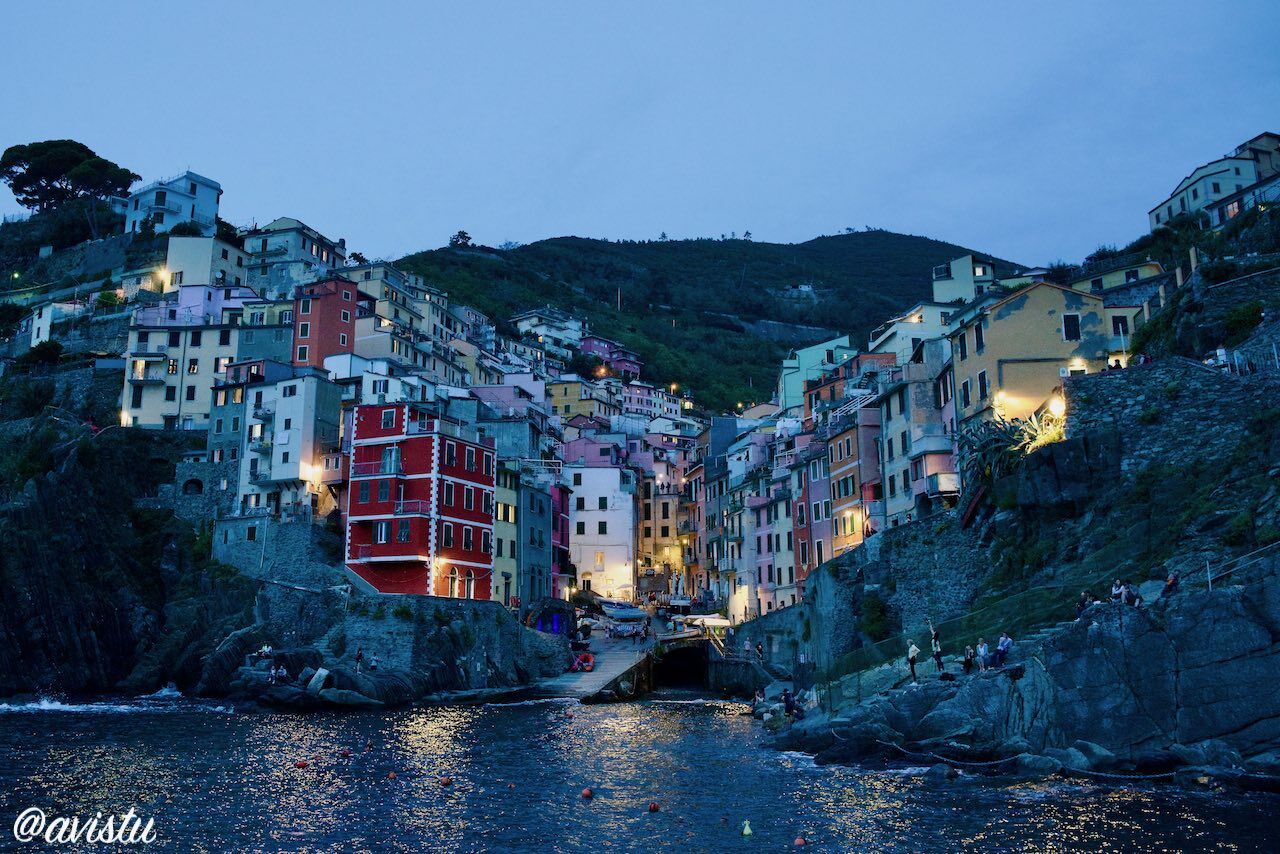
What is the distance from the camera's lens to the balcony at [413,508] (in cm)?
7181

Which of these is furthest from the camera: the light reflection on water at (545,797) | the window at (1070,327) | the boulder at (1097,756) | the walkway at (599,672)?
the walkway at (599,672)

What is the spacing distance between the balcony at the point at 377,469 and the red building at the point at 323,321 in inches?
890

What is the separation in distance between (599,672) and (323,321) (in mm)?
43688

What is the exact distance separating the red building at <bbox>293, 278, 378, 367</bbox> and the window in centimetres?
6320

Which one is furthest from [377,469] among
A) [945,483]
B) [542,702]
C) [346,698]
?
[945,483]

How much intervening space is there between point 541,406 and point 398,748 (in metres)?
77.1

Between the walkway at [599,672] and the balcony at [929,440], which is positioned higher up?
the balcony at [929,440]

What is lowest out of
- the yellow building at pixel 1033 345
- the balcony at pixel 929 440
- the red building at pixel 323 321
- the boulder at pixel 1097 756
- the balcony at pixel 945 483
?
the boulder at pixel 1097 756

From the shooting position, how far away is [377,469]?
241 feet

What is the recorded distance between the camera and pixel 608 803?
1320 inches

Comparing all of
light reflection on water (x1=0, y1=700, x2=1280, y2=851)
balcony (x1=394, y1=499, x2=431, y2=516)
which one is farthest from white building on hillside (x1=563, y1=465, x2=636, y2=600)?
light reflection on water (x1=0, y1=700, x2=1280, y2=851)

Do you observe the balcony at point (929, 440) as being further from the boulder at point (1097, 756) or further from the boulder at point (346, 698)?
the boulder at point (346, 698)

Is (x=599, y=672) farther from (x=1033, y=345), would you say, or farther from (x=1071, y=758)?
(x=1071, y=758)

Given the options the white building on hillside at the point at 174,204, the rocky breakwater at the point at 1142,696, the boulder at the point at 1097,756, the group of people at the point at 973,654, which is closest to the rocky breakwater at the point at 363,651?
the group of people at the point at 973,654
